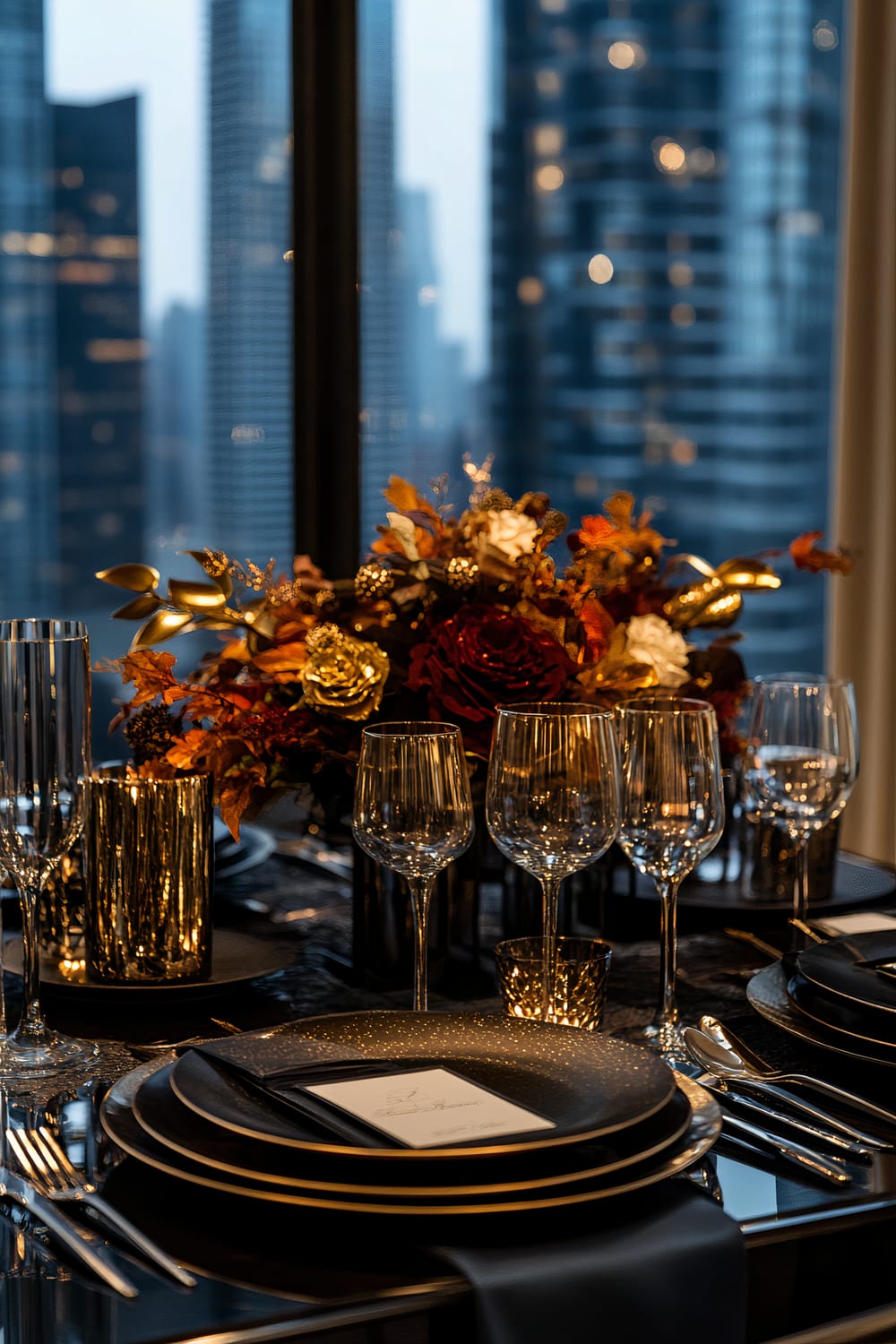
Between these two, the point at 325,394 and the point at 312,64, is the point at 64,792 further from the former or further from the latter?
the point at 312,64

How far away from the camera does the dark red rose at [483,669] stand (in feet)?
4.14

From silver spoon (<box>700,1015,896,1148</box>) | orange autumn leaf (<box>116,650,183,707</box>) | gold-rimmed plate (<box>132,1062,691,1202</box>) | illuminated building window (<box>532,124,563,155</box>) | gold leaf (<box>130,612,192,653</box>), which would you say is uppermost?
illuminated building window (<box>532,124,563,155</box>)

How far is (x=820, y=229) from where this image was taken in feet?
11.2

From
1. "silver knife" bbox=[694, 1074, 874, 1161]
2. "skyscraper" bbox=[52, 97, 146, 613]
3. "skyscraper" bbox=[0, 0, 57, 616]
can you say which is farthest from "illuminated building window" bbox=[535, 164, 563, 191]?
"silver knife" bbox=[694, 1074, 874, 1161]

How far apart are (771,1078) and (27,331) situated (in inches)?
83.3

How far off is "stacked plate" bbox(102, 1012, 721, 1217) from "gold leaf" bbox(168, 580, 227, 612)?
47 cm

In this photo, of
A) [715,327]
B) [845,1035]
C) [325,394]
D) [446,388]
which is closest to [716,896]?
[845,1035]

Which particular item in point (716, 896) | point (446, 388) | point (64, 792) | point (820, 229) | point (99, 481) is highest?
point (820, 229)

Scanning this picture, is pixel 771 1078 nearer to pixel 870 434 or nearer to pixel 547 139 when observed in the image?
pixel 870 434

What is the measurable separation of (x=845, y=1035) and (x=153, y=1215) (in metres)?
0.50

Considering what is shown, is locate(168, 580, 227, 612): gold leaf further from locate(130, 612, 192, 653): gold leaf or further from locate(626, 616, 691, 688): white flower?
locate(626, 616, 691, 688): white flower

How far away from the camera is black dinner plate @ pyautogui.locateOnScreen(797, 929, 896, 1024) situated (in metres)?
1.07

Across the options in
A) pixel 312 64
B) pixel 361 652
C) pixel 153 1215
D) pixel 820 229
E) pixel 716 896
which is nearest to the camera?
pixel 153 1215

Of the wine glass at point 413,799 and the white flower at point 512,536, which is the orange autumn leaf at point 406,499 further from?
the wine glass at point 413,799
